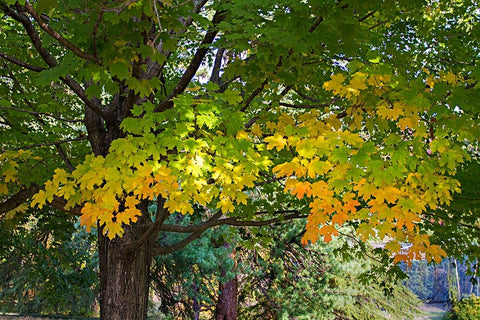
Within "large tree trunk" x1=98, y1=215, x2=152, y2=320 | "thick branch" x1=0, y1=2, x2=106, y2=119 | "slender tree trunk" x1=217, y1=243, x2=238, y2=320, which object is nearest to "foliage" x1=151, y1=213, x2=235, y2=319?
"slender tree trunk" x1=217, y1=243, x2=238, y2=320

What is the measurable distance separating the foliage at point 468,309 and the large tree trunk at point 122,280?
14.0 metres

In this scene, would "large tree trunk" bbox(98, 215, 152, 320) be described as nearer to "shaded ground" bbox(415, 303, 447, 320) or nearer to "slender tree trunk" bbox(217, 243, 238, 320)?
"slender tree trunk" bbox(217, 243, 238, 320)

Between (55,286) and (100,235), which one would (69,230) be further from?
(100,235)

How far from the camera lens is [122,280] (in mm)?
5230

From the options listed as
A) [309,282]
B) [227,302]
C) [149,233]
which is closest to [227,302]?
[227,302]

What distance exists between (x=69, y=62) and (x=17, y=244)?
836 cm

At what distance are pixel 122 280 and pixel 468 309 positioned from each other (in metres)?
14.8

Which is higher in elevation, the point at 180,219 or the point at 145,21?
the point at 180,219

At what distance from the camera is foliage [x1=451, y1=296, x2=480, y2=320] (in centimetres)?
1522

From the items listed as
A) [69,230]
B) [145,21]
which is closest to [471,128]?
[145,21]

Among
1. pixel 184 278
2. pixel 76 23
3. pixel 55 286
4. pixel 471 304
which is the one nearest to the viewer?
pixel 76 23

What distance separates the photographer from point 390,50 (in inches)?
207

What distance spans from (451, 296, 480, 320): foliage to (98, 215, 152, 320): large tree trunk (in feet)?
46.1

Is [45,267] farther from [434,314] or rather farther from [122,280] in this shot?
[434,314]
